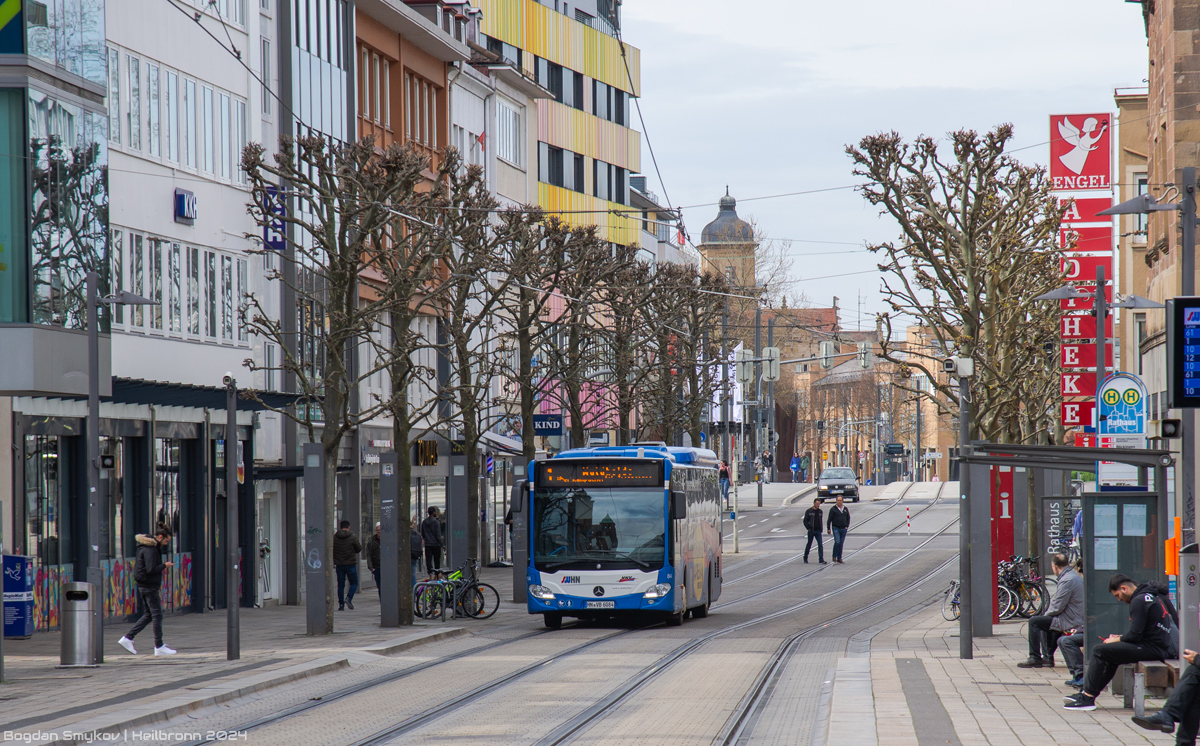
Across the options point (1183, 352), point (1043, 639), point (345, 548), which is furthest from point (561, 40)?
point (1183, 352)

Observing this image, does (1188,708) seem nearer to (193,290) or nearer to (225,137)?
(193,290)

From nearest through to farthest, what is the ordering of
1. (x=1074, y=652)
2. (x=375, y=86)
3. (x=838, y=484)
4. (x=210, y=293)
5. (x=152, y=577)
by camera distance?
1. (x=1074, y=652)
2. (x=152, y=577)
3. (x=210, y=293)
4. (x=375, y=86)
5. (x=838, y=484)

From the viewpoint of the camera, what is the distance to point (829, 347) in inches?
2876

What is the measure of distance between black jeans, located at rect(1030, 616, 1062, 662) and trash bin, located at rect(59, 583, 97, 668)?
11.3 m

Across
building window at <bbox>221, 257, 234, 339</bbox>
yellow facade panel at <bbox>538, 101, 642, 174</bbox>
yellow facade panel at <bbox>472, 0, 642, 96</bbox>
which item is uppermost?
yellow facade panel at <bbox>472, 0, 642, 96</bbox>

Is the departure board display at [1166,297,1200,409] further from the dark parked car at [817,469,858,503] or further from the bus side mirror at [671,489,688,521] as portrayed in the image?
the dark parked car at [817,469,858,503]

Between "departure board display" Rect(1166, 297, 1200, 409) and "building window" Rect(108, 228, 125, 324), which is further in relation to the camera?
"building window" Rect(108, 228, 125, 324)

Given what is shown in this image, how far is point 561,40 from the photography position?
67375 mm

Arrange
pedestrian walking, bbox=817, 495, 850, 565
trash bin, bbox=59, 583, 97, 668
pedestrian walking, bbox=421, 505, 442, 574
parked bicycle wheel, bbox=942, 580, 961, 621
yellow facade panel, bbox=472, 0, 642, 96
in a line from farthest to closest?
yellow facade panel, bbox=472, 0, 642, 96, pedestrian walking, bbox=817, 495, 850, 565, pedestrian walking, bbox=421, 505, 442, 574, parked bicycle wheel, bbox=942, 580, 961, 621, trash bin, bbox=59, 583, 97, 668

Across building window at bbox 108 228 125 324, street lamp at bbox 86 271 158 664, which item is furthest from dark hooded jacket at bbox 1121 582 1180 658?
building window at bbox 108 228 125 324

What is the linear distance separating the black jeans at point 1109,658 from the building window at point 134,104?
2089cm

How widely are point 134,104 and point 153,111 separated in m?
0.79

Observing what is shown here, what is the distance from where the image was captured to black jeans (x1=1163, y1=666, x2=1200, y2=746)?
11898mm

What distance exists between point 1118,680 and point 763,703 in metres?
3.46
